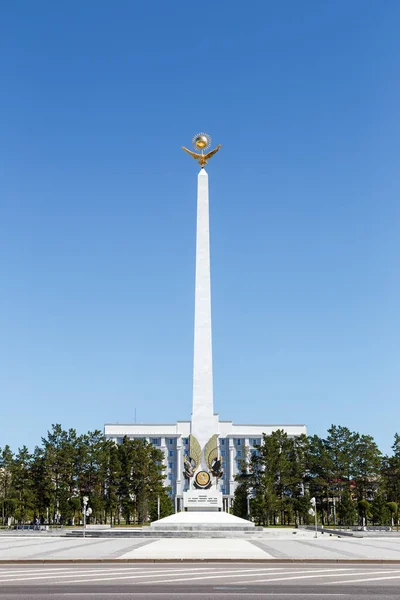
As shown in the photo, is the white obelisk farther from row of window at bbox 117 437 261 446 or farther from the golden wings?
row of window at bbox 117 437 261 446

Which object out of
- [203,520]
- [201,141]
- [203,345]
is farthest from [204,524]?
[201,141]

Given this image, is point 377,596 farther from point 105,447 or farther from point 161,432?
point 161,432

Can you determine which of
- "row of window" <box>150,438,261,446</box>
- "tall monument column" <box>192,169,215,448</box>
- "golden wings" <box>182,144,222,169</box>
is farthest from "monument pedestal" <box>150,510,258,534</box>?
"row of window" <box>150,438,261,446</box>

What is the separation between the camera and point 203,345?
2060 inches

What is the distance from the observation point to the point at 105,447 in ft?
246

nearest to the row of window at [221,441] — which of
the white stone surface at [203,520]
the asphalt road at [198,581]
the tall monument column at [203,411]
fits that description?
the tall monument column at [203,411]

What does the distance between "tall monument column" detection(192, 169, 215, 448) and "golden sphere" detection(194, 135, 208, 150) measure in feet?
22.5

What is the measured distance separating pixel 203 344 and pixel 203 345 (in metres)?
0.08

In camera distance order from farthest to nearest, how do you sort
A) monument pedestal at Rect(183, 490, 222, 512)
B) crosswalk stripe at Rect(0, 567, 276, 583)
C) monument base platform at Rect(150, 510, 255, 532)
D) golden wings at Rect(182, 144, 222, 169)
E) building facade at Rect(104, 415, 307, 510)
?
building facade at Rect(104, 415, 307, 510) → golden wings at Rect(182, 144, 222, 169) → monument pedestal at Rect(183, 490, 222, 512) → monument base platform at Rect(150, 510, 255, 532) → crosswalk stripe at Rect(0, 567, 276, 583)

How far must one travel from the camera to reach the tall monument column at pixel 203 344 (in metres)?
51.6

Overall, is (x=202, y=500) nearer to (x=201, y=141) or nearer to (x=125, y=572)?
(x=125, y=572)

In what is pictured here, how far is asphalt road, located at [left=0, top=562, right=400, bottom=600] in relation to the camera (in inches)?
574

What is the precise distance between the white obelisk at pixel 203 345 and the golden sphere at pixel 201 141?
22.5 ft

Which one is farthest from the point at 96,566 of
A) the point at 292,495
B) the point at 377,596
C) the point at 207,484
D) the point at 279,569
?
the point at 292,495
